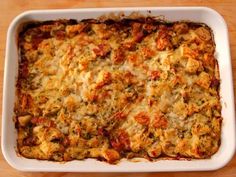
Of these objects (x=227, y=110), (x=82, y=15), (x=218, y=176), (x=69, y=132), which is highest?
(x=82, y=15)

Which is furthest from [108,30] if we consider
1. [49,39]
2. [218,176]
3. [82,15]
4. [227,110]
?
[218,176]

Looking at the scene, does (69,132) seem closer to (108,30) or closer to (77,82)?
(77,82)

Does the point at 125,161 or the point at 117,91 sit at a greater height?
the point at 117,91

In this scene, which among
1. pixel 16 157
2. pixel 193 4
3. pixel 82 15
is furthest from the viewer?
pixel 193 4
